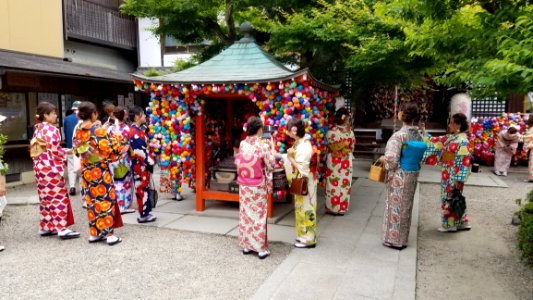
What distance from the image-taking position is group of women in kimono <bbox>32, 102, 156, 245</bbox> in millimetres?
5195

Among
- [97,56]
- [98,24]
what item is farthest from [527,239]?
[97,56]

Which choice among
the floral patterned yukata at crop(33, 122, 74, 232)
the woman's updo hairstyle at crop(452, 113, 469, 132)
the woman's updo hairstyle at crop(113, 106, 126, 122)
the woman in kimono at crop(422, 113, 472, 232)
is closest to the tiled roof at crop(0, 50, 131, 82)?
the woman's updo hairstyle at crop(113, 106, 126, 122)

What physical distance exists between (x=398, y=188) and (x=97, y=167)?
4015 mm

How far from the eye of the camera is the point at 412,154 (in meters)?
5.08

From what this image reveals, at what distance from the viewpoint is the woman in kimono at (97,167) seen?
5152 millimetres

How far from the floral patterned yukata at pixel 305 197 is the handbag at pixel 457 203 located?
2269 millimetres

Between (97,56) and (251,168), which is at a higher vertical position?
(97,56)

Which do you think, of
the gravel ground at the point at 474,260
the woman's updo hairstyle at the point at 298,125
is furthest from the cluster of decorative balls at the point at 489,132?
the woman's updo hairstyle at the point at 298,125

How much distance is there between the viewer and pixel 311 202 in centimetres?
518

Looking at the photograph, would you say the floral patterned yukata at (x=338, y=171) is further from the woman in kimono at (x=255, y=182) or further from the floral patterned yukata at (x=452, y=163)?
the woman in kimono at (x=255, y=182)

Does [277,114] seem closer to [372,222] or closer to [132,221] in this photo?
[372,222]

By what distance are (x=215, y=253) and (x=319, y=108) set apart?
3086 millimetres

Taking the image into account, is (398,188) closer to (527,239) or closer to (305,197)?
(305,197)

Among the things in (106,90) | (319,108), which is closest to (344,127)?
(319,108)
